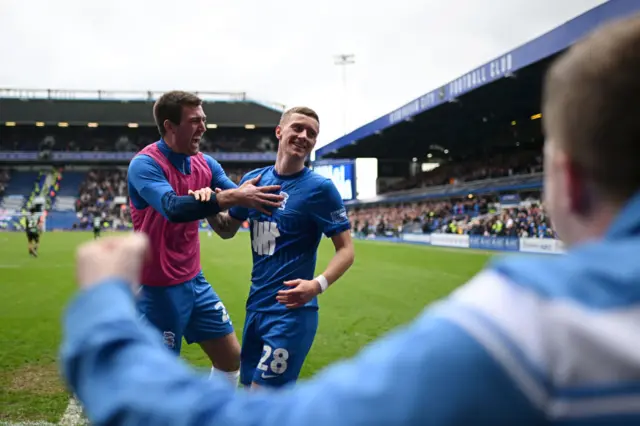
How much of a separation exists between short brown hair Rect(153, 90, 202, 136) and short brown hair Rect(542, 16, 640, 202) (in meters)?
3.30

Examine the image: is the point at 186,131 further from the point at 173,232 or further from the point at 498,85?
the point at 498,85

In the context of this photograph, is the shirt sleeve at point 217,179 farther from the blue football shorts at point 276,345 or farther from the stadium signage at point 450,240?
the stadium signage at point 450,240

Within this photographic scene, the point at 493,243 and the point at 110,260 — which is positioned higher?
the point at 110,260

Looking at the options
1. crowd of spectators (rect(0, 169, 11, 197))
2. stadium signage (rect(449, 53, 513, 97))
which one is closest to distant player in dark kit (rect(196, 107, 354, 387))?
stadium signage (rect(449, 53, 513, 97))

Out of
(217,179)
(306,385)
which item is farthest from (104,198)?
(306,385)

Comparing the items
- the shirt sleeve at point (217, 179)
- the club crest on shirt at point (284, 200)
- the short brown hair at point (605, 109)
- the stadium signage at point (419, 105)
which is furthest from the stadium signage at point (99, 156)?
the short brown hair at point (605, 109)

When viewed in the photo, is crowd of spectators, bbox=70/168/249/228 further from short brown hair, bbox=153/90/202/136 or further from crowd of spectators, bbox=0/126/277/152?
short brown hair, bbox=153/90/202/136

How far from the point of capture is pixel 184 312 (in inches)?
153

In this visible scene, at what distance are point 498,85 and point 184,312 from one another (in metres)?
26.5

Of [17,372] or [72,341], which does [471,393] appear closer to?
[72,341]

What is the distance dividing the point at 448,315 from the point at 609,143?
0.38 meters

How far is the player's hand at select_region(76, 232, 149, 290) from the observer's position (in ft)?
3.17

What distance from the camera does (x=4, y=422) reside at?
461 cm

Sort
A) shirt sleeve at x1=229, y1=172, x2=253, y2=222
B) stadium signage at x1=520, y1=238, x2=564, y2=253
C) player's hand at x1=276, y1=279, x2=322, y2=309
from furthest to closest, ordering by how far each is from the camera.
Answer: stadium signage at x1=520, y1=238, x2=564, y2=253
shirt sleeve at x1=229, y1=172, x2=253, y2=222
player's hand at x1=276, y1=279, x2=322, y2=309
